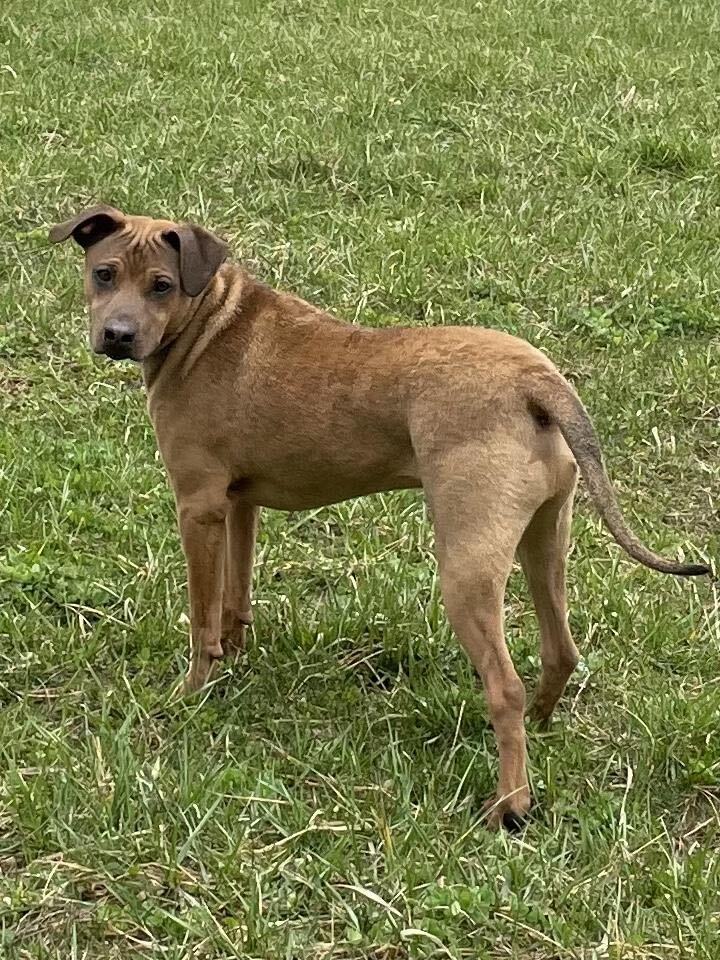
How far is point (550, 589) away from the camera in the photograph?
14.3 ft

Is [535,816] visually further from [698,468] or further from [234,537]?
[698,468]

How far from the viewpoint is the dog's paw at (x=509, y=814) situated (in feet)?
13.1

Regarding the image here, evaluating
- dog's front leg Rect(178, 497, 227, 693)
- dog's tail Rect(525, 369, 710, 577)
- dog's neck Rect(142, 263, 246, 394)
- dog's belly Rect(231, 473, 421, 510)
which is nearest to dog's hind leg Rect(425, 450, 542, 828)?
dog's tail Rect(525, 369, 710, 577)

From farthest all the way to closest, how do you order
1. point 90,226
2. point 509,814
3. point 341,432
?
point 90,226 → point 341,432 → point 509,814

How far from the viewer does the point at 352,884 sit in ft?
12.0

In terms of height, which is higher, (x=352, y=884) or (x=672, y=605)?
(x=352, y=884)

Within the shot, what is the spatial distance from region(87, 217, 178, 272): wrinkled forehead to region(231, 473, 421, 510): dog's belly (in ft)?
2.80

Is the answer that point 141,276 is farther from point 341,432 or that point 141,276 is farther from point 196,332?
point 341,432

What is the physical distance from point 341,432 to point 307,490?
0.36 meters

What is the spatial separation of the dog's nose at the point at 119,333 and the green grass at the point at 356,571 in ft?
4.03

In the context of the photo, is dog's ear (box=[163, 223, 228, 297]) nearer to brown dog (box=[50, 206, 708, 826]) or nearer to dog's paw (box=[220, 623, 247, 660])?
brown dog (box=[50, 206, 708, 826])

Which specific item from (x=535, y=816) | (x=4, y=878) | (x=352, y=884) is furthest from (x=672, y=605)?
(x=4, y=878)

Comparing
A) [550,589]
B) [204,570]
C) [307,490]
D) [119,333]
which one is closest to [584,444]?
[550,589]

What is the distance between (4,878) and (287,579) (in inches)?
81.7
